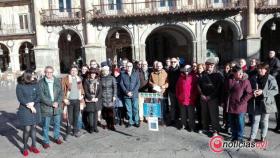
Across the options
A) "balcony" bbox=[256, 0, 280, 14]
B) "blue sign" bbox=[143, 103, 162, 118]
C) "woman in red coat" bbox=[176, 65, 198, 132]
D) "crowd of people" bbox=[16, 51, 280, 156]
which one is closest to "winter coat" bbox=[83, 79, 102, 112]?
"crowd of people" bbox=[16, 51, 280, 156]

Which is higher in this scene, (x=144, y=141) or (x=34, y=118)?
(x=34, y=118)

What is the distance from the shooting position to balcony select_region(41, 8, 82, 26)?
22.6m

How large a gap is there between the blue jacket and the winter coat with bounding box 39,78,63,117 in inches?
71.1

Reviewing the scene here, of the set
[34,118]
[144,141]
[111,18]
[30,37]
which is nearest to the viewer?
[34,118]

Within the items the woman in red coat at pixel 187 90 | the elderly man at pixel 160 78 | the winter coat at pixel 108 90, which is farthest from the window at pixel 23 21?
the woman in red coat at pixel 187 90

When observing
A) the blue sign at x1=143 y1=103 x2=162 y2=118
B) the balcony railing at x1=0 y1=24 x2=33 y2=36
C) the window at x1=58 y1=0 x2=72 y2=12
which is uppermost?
the window at x1=58 y1=0 x2=72 y2=12

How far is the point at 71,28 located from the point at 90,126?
16434 millimetres

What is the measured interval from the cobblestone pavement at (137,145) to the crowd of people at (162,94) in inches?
11.7

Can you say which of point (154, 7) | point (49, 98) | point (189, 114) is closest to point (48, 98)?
point (49, 98)

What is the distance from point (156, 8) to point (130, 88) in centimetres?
1513

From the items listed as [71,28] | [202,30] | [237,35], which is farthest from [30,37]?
[237,35]

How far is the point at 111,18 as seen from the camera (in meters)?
21.8

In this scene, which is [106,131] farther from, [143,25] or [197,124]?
[143,25]

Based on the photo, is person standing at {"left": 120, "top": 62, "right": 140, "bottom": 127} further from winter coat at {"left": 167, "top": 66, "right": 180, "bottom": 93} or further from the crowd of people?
winter coat at {"left": 167, "top": 66, "right": 180, "bottom": 93}
